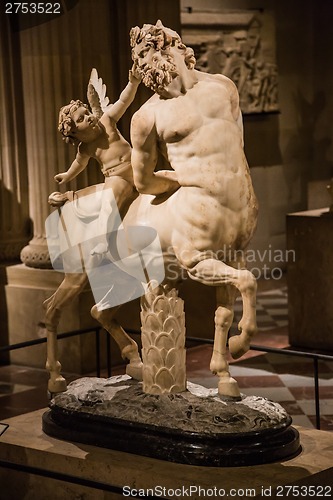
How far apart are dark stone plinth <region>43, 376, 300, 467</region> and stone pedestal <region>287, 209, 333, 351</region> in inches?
160

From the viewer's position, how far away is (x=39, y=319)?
984 cm

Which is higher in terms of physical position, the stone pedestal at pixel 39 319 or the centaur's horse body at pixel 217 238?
the centaur's horse body at pixel 217 238

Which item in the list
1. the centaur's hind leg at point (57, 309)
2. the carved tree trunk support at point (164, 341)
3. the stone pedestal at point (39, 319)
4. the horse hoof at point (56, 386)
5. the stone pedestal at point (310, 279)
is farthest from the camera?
the stone pedestal at point (310, 279)

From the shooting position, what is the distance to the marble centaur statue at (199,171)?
5.71m

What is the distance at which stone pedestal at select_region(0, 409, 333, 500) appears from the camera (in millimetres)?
5465

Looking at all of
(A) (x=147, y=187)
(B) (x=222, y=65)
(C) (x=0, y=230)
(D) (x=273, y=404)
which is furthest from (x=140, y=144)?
(B) (x=222, y=65)

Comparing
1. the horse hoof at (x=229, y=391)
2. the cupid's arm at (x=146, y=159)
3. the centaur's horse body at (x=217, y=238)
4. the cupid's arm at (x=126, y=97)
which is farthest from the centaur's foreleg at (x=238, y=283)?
the cupid's arm at (x=126, y=97)

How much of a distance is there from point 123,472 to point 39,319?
165 inches

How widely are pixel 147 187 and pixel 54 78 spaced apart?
3735 mm

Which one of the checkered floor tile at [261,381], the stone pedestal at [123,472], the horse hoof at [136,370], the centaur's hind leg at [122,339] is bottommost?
the checkered floor tile at [261,381]

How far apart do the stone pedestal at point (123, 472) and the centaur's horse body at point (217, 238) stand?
512 millimetres

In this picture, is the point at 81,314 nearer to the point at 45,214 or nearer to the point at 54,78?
the point at 45,214

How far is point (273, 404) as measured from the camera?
599 centimetres

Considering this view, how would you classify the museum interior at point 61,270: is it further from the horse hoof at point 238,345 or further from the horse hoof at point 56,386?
the horse hoof at point 238,345
